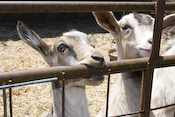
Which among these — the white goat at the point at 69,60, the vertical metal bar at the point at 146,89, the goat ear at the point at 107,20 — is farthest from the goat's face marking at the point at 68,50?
the vertical metal bar at the point at 146,89

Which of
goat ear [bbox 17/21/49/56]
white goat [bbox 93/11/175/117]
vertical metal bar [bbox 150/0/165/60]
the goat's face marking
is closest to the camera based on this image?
vertical metal bar [bbox 150/0/165/60]

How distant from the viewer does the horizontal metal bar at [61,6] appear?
4.17 feet

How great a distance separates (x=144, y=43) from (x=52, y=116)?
4.50 ft

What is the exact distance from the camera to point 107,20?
2.95 metres

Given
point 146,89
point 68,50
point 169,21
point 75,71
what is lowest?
point 146,89

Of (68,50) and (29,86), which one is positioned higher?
(68,50)

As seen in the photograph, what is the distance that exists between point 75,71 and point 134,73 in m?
1.64

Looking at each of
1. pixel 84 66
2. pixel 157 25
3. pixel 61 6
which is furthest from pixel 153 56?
pixel 61 6

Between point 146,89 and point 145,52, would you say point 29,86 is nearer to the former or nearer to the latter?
point 145,52

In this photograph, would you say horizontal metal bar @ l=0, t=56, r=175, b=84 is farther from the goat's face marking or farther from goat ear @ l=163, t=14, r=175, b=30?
goat ear @ l=163, t=14, r=175, b=30

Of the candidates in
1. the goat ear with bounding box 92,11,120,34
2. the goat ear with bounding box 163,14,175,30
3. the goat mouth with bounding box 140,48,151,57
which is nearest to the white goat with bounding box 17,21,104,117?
the goat ear with bounding box 92,11,120,34

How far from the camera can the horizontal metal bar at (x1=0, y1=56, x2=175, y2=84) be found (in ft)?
4.20

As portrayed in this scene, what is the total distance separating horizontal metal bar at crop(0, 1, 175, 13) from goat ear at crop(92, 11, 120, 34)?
1.22m

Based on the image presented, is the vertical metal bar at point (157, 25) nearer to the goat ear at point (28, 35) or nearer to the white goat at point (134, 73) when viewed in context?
the goat ear at point (28, 35)
